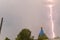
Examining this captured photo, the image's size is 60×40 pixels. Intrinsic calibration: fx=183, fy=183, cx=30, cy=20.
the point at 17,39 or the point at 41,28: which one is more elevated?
the point at 41,28

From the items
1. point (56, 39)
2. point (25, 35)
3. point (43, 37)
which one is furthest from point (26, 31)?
point (56, 39)

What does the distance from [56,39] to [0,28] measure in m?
0.94

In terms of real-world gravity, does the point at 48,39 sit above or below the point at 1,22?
below

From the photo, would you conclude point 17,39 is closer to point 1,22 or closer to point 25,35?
point 25,35

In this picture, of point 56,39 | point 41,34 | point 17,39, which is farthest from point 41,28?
point 17,39

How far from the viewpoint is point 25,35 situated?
2.64 m

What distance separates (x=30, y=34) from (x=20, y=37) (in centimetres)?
16

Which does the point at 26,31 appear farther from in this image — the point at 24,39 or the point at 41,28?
the point at 41,28

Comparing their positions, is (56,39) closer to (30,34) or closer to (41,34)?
(41,34)

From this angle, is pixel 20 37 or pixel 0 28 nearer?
pixel 20 37

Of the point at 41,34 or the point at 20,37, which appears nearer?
the point at 20,37

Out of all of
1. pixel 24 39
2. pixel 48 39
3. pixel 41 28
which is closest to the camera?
pixel 24 39

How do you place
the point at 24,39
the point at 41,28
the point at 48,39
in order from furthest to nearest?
the point at 41,28, the point at 48,39, the point at 24,39

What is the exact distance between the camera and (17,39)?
8.72 ft
